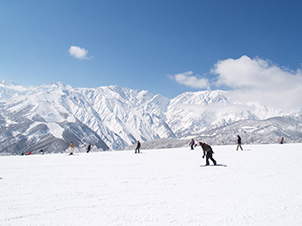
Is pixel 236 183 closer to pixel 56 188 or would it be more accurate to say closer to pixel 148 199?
pixel 148 199

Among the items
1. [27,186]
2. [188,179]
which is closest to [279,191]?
[188,179]

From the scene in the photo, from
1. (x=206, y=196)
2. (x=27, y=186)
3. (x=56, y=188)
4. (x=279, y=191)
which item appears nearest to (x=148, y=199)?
(x=206, y=196)

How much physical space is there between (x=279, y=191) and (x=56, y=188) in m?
10.6

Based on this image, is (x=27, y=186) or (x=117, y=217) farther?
(x=27, y=186)

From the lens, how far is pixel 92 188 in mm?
10305

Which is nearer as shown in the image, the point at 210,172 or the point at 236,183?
the point at 236,183

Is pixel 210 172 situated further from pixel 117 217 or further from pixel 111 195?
pixel 117 217

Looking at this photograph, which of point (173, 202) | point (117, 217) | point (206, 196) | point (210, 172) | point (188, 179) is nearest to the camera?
point (117, 217)

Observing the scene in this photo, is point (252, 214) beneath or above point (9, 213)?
above

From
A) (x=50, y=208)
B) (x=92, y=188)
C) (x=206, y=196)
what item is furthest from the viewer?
(x=92, y=188)

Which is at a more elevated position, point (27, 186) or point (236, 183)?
point (236, 183)

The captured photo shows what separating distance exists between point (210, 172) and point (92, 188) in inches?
304

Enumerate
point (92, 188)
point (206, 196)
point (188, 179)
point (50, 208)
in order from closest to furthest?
point (50, 208)
point (206, 196)
point (92, 188)
point (188, 179)

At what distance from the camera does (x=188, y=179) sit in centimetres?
1195
